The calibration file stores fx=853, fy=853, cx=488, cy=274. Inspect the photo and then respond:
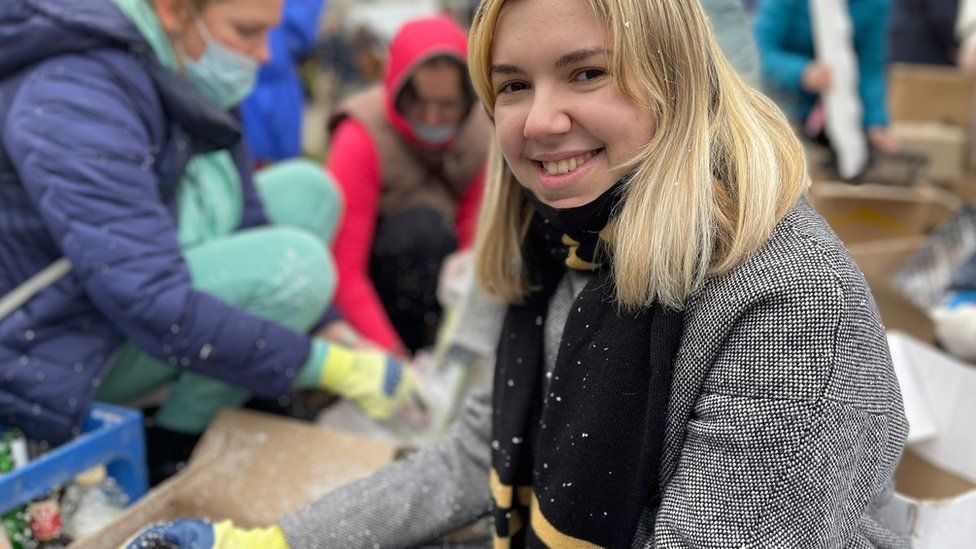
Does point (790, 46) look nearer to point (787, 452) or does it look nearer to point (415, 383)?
point (415, 383)

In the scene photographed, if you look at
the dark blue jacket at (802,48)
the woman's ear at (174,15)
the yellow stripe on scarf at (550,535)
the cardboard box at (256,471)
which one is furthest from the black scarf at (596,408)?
the dark blue jacket at (802,48)

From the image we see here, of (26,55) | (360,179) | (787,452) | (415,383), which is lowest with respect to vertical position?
(415,383)

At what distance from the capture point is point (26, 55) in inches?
55.7

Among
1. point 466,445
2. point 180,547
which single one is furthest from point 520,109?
point 180,547

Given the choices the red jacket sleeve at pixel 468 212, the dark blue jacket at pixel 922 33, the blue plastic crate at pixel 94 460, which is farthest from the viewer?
the dark blue jacket at pixel 922 33

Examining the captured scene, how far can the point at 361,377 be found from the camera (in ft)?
5.89

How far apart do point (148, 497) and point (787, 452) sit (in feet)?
3.33

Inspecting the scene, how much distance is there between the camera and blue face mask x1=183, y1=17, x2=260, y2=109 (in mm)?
1659

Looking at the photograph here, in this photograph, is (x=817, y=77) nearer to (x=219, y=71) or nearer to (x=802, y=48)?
(x=802, y=48)

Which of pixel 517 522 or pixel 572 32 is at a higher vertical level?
pixel 572 32

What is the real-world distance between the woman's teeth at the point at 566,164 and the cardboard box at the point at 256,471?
2.64 feet

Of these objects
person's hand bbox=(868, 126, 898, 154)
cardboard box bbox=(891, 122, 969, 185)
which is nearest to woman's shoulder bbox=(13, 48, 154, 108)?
person's hand bbox=(868, 126, 898, 154)

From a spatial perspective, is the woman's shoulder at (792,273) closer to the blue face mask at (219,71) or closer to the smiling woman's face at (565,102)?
the smiling woman's face at (565,102)

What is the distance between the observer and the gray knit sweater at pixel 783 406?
84cm
